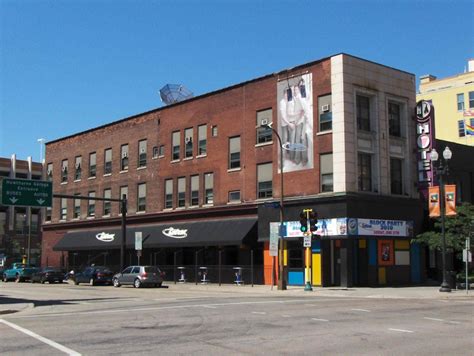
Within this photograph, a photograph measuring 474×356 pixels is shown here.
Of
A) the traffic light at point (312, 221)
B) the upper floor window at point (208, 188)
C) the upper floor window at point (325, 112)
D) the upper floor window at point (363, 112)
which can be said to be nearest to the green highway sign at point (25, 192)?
the upper floor window at point (208, 188)

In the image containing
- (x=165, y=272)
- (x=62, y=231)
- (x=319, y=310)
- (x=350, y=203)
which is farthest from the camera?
(x=62, y=231)

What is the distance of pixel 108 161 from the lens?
56.8m

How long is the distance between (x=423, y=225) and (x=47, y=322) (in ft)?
94.2

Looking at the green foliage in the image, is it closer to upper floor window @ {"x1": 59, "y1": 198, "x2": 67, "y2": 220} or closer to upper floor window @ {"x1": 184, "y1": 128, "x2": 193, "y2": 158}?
upper floor window @ {"x1": 184, "y1": 128, "x2": 193, "y2": 158}

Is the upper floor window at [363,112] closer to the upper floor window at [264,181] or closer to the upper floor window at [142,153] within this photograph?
the upper floor window at [264,181]

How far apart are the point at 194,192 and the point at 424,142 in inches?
698

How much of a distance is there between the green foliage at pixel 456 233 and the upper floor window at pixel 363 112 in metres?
7.44

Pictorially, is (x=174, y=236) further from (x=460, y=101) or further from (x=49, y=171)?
(x=460, y=101)

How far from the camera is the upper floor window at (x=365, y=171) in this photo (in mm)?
37250

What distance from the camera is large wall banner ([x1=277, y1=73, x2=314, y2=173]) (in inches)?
1523

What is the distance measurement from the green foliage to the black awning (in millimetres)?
11531

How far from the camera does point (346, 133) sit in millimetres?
36312

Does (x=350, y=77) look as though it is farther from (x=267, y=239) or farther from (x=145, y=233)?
(x=145, y=233)

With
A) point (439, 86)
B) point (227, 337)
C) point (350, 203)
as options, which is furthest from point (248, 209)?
point (439, 86)
